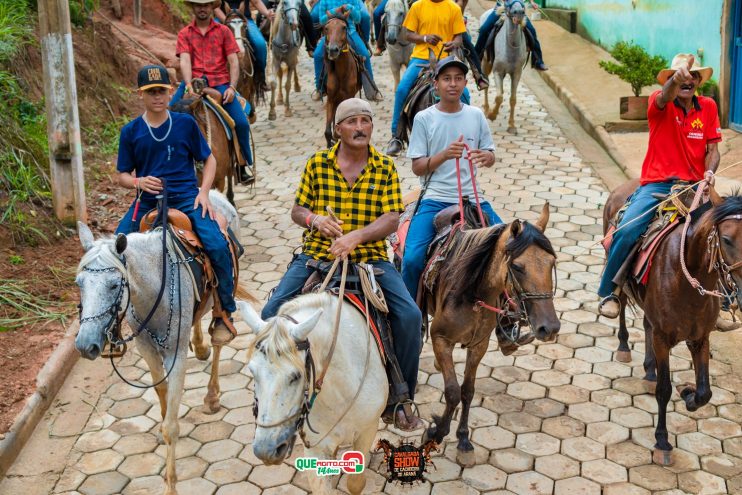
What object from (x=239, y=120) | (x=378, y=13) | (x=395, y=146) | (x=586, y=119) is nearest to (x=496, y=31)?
(x=586, y=119)

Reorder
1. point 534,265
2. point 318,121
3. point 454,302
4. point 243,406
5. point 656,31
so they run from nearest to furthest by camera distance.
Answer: point 534,265 < point 454,302 < point 243,406 < point 318,121 < point 656,31

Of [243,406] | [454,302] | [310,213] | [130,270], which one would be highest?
[310,213]

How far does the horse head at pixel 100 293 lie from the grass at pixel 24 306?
3.33 metres

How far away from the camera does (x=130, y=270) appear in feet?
19.2

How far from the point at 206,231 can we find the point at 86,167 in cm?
622

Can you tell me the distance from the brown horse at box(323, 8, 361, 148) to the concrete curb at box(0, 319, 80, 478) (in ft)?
22.3

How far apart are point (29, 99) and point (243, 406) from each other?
691 cm

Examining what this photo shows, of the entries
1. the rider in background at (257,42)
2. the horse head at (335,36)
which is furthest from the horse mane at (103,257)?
the rider in background at (257,42)

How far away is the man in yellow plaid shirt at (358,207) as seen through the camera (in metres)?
5.58

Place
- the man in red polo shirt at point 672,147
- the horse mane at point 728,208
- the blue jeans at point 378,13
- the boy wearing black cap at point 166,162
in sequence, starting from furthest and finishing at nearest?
1. the blue jeans at point 378,13
2. the man in red polo shirt at point 672,147
3. the boy wearing black cap at point 166,162
4. the horse mane at point 728,208

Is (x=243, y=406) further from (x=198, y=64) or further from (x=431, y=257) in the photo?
(x=198, y=64)

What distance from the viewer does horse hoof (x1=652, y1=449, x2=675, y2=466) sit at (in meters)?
6.42

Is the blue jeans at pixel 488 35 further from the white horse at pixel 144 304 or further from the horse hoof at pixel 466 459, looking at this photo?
the white horse at pixel 144 304

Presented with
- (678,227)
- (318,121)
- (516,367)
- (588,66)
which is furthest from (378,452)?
(588,66)
